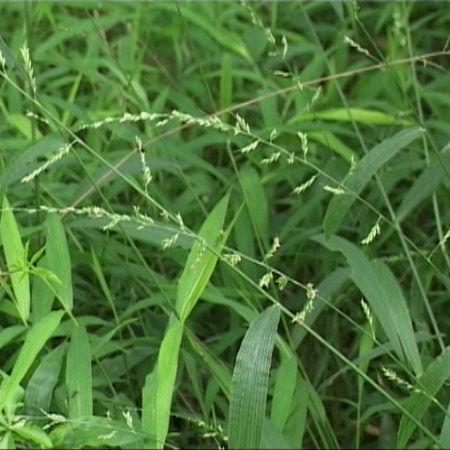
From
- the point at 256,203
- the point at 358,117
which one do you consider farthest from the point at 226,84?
the point at 256,203

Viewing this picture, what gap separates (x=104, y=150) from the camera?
192 centimetres

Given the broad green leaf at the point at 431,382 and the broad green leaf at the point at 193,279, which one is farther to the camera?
the broad green leaf at the point at 193,279

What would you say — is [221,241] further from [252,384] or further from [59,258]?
[252,384]

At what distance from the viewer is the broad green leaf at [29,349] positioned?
1163mm

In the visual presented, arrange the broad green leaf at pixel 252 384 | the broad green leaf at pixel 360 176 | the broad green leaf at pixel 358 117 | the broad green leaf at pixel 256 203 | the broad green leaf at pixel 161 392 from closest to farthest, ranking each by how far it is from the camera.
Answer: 1. the broad green leaf at pixel 252 384
2. the broad green leaf at pixel 161 392
3. the broad green leaf at pixel 360 176
4. the broad green leaf at pixel 256 203
5. the broad green leaf at pixel 358 117

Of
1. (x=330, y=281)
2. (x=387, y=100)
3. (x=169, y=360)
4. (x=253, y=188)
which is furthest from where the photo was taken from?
(x=387, y=100)

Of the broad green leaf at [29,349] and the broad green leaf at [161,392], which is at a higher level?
the broad green leaf at [29,349]

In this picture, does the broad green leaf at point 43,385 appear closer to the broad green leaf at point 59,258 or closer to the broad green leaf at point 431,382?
the broad green leaf at point 59,258

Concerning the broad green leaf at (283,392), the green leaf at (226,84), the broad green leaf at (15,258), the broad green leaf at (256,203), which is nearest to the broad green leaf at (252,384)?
the broad green leaf at (283,392)

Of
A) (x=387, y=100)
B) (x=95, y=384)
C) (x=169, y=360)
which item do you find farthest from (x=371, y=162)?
(x=387, y=100)

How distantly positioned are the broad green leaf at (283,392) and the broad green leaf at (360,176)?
191 mm

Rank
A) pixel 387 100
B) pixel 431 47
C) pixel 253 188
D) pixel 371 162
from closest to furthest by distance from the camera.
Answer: pixel 371 162 < pixel 253 188 < pixel 387 100 < pixel 431 47

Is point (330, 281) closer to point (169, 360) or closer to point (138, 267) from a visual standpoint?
point (138, 267)

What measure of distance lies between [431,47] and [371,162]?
1.21 m
